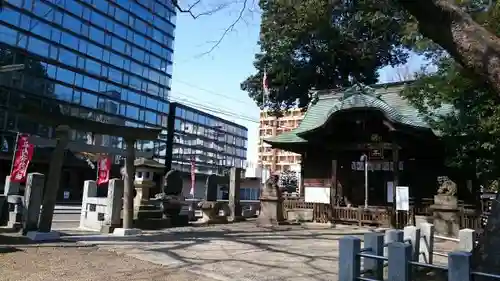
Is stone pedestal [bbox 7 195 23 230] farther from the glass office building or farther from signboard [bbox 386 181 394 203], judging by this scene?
the glass office building

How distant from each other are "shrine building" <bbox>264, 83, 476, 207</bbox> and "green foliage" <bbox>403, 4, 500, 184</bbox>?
5.55 feet

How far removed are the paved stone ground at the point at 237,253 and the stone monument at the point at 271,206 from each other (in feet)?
15.2

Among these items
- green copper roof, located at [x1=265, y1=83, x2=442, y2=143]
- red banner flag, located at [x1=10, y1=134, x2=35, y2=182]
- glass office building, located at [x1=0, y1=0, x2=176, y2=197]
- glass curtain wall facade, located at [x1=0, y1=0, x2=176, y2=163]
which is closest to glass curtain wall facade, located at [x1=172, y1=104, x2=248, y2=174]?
glass office building, located at [x1=0, y1=0, x2=176, y2=197]

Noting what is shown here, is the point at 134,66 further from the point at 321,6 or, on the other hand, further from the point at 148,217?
the point at 148,217

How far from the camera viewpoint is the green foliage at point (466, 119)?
14.6 meters

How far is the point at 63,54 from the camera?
157ft

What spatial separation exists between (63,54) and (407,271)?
4964 cm

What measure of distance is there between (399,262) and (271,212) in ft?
47.1

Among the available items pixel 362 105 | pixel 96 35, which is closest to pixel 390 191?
pixel 362 105

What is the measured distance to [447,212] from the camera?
16219 millimetres

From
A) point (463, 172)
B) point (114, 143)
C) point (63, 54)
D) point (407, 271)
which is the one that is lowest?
point (407, 271)

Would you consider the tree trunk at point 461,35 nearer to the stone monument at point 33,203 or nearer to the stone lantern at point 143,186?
the stone monument at point 33,203

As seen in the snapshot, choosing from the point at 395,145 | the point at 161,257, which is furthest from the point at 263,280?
the point at 395,145

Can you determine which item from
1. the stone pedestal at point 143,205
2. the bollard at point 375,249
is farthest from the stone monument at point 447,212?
the bollard at point 375,249
